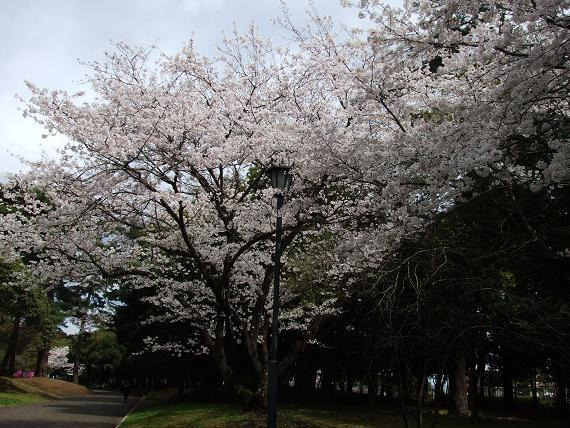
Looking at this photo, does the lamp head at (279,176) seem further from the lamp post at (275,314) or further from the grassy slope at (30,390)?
the grassy slope at (30,390)

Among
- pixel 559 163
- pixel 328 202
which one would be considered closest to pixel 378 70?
pixel 559 163

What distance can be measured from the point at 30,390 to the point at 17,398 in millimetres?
5095

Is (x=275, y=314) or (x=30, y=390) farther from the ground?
(x=275, y=314)

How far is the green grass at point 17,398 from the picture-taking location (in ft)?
69.5

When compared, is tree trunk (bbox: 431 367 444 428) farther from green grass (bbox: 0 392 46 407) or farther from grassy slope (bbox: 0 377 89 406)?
grassy slope (bbox: 0 377 89 406)

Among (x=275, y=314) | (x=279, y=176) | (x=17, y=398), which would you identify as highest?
(x=279, y=176)

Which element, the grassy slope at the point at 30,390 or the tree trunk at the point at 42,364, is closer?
the grassy slope at the point at 30,390

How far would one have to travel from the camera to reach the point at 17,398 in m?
23.1

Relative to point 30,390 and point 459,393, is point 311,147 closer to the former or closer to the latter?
point 459,393

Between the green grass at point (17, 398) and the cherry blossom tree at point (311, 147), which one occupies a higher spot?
the cherry blossom tree at point (311, 147)

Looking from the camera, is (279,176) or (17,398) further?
(17,398)

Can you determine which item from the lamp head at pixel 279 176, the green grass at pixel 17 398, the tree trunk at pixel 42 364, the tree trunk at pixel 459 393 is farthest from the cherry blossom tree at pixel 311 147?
the tree trunk at pixel 42 364

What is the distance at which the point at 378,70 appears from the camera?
7.48 m

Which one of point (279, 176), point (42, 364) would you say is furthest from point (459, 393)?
point (42, 364)
